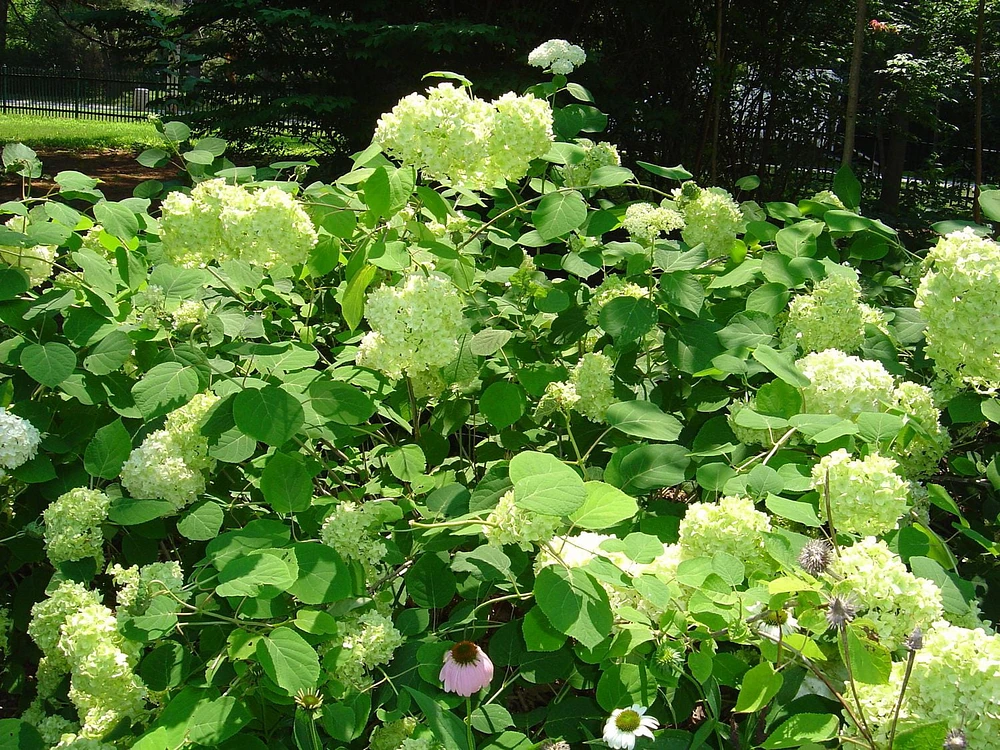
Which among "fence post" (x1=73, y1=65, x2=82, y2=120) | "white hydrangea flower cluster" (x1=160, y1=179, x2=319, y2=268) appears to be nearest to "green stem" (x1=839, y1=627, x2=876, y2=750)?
"white hydrangea flower cluster" (x1=160, y1=179, x2=319, y2=268)

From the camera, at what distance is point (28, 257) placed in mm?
2139

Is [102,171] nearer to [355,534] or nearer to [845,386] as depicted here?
[355,534]

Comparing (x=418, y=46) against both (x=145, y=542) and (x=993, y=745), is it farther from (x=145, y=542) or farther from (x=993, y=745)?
(x=993, y=745)

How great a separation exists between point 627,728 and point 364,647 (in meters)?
0.47

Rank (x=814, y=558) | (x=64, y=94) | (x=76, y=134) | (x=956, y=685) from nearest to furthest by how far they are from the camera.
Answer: (x=956, y=685)
(x=814, y=558)
(x=76, y=134)
(x=64, y=94)

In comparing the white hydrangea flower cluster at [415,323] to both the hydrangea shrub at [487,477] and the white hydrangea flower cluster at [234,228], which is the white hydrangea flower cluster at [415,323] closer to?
the hydrangea shrub at [487,477]

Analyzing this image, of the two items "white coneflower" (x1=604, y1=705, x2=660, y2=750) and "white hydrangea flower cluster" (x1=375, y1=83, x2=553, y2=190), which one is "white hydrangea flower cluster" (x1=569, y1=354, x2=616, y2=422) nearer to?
"white hydrangea flower cluster" (x1=375, y1=83, x2=553, y2=190)

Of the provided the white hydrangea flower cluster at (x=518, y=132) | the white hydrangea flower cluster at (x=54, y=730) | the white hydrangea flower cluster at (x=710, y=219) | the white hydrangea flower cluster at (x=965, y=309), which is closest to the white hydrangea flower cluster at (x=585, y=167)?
the white hydrangea flower cluster at (x=710, y=219)

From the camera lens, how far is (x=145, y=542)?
190 centimetres

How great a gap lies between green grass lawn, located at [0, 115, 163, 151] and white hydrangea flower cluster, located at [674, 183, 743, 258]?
14.9 meters

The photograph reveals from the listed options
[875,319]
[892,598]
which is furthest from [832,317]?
[892,598]

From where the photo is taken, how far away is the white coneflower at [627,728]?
1283 millimetres

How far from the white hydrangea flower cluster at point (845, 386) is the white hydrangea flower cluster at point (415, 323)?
29.2 inches

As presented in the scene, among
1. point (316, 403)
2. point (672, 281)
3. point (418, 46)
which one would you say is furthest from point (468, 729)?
point (418, 46)
